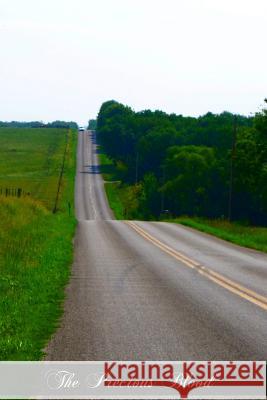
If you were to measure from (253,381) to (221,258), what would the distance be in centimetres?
1577

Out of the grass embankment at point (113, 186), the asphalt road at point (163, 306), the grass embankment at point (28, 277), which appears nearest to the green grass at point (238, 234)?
the asphalt road at point (163, 306)

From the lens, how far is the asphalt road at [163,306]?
28.3 ft

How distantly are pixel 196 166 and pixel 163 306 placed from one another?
7052 cm

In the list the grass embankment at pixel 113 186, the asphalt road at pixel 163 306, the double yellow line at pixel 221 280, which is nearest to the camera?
the asphalt road at pixel 163 306

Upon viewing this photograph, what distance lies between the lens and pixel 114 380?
715 cm

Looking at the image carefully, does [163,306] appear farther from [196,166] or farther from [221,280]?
[196,166]

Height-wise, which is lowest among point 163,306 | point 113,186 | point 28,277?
point 113,186

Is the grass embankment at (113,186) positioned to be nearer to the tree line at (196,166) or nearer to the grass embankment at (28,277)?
the tree line at (196,166)

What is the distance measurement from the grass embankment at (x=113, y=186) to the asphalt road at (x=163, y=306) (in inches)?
2442

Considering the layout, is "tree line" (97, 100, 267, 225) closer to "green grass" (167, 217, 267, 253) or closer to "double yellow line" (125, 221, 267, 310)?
"green grass" (167, 217, 267, 253)

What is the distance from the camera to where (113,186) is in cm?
11569

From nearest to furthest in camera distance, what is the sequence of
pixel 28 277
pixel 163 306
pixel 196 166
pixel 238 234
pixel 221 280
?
pixel 163 306 → pixel 28 277 → pixel 221 280 → pixel 238 234 → pixel 196 166

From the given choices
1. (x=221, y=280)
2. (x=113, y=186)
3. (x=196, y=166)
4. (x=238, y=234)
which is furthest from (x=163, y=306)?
(x=113, y=186)

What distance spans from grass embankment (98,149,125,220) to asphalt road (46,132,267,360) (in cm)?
6202
